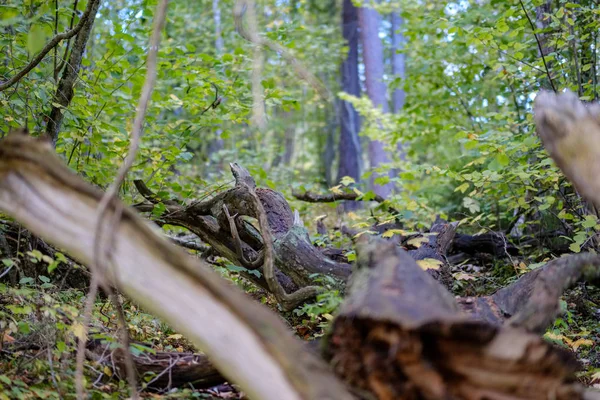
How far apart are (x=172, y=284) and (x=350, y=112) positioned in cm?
1768

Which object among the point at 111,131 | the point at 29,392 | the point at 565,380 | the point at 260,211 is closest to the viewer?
the point at 565,380

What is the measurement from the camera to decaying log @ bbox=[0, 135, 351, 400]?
6.33 ft

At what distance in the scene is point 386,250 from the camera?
251 cm

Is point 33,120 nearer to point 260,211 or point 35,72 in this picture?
point 35,72

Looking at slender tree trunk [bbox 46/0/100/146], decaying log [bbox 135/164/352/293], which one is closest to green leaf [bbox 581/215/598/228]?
decaying log [bbox 135/164/352/293]

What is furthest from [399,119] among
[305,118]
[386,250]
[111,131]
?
[305,118]

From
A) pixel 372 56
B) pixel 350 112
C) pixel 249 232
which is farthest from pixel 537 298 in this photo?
pixel 350 112

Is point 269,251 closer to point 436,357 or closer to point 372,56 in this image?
Result: point 436,357

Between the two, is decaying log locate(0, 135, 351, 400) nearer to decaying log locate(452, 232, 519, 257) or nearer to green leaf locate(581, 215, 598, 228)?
green leaf locate(581, 215, 598, 228)

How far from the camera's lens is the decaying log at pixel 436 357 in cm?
190

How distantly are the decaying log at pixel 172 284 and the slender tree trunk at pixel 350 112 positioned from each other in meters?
16.0

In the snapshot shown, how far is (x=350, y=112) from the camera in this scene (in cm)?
1928

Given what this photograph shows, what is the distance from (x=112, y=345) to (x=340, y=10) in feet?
→ 69.0

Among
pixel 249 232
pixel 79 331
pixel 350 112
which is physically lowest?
pixel 79 331
